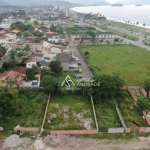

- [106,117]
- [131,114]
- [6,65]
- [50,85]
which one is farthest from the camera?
[6,65]

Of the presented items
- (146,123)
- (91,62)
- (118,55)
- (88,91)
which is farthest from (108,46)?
(146,123)

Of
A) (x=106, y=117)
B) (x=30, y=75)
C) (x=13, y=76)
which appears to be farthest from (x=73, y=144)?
(x=13, y=76)

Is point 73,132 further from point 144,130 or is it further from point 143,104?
point 143,104

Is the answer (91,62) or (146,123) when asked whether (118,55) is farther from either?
(146,123)

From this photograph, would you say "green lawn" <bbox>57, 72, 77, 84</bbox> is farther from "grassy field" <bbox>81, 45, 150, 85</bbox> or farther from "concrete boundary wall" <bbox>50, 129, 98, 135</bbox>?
"concrete boundary wall" <bbox>50, 129, 98, 135</bbox>

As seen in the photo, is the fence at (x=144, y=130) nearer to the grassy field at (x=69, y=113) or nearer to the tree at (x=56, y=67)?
Answer: the grassy field at (x=69, y=113)

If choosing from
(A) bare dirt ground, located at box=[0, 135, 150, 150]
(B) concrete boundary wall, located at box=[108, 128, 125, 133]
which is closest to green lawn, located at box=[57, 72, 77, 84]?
(A) bare dirt ground, located at box=[0, 135, 150, 150]
